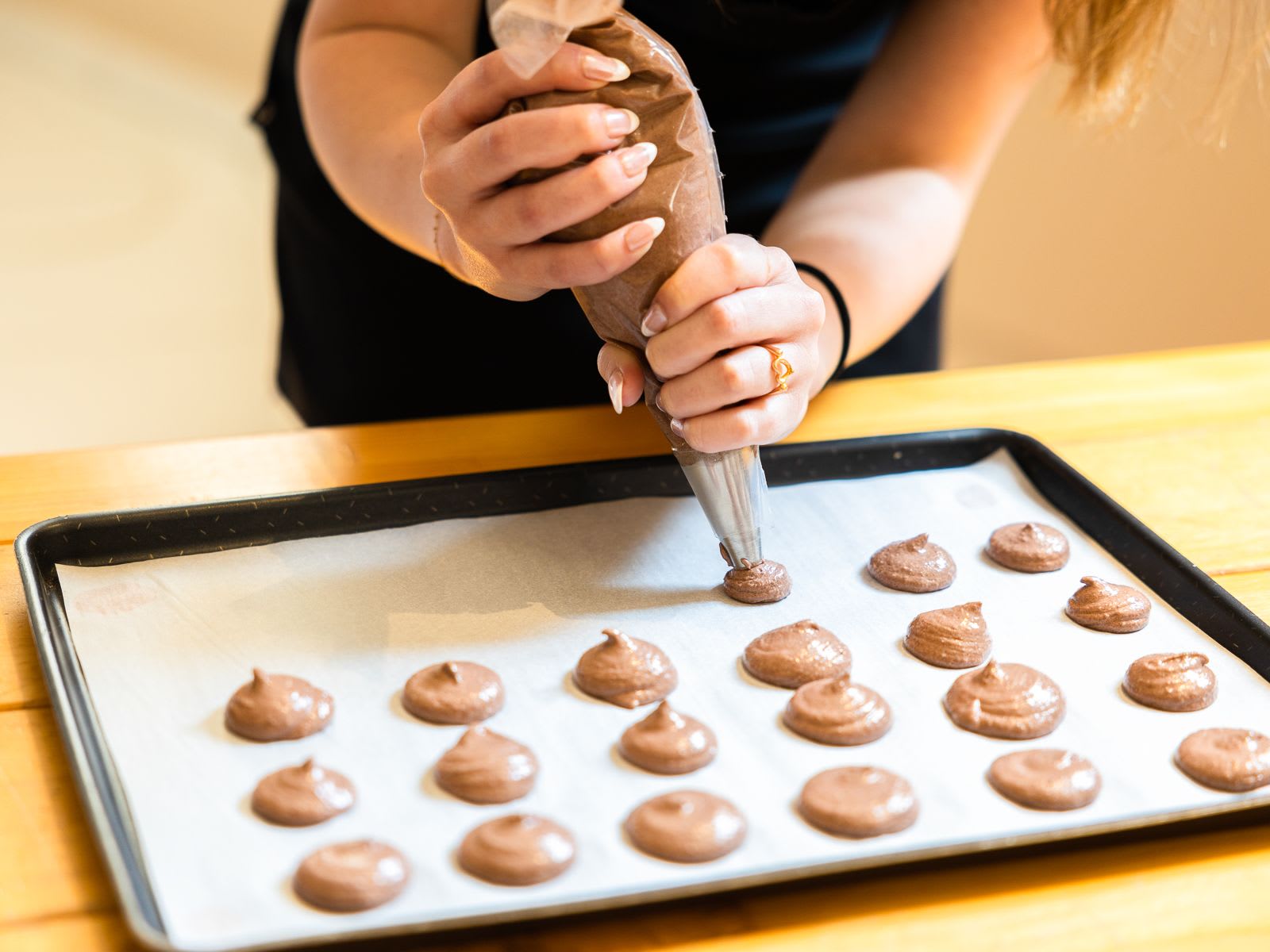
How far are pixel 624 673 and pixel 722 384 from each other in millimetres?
198

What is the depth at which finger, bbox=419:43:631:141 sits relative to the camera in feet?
2.51

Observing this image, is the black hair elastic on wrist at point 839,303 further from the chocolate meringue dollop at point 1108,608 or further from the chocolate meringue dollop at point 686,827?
the chocolate meringue dollop at point 686,827

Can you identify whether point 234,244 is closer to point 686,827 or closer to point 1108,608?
point 1108,608

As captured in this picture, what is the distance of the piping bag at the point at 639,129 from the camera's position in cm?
75

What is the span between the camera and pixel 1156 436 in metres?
1.22

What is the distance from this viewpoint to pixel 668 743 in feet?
2.53

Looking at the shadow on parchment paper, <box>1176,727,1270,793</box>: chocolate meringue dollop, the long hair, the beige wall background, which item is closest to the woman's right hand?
the shadow on parchment paper

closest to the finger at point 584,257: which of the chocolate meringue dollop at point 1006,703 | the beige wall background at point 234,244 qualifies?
the chocolate meringue dollop at point 1006,703

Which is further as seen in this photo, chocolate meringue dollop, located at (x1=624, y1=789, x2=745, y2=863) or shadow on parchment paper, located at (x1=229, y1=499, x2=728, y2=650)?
shadow on parchment paper, located at (x1=229, y1=499, x2=728, y2=650)

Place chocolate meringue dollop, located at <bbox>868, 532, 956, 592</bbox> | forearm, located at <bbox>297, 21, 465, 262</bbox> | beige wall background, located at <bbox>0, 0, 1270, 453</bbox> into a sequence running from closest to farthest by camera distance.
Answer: chocolate meringue dollop, located at <bbox>868, 532, 956, 592</bbox>
forearm, located at <bbox>297, 21, 465, 262</bbox>
beige wall background, located at <bbox>0, 0, 1270, 453</bbox>

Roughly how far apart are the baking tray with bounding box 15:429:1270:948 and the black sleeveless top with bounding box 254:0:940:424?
1.15ft

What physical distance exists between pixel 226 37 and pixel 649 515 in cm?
429

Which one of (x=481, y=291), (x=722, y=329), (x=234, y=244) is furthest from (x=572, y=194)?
(x=234, y=244)

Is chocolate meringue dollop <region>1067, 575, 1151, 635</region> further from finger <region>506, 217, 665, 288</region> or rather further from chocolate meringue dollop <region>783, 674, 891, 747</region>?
finger <region>506, 217, 665, 288</region>
